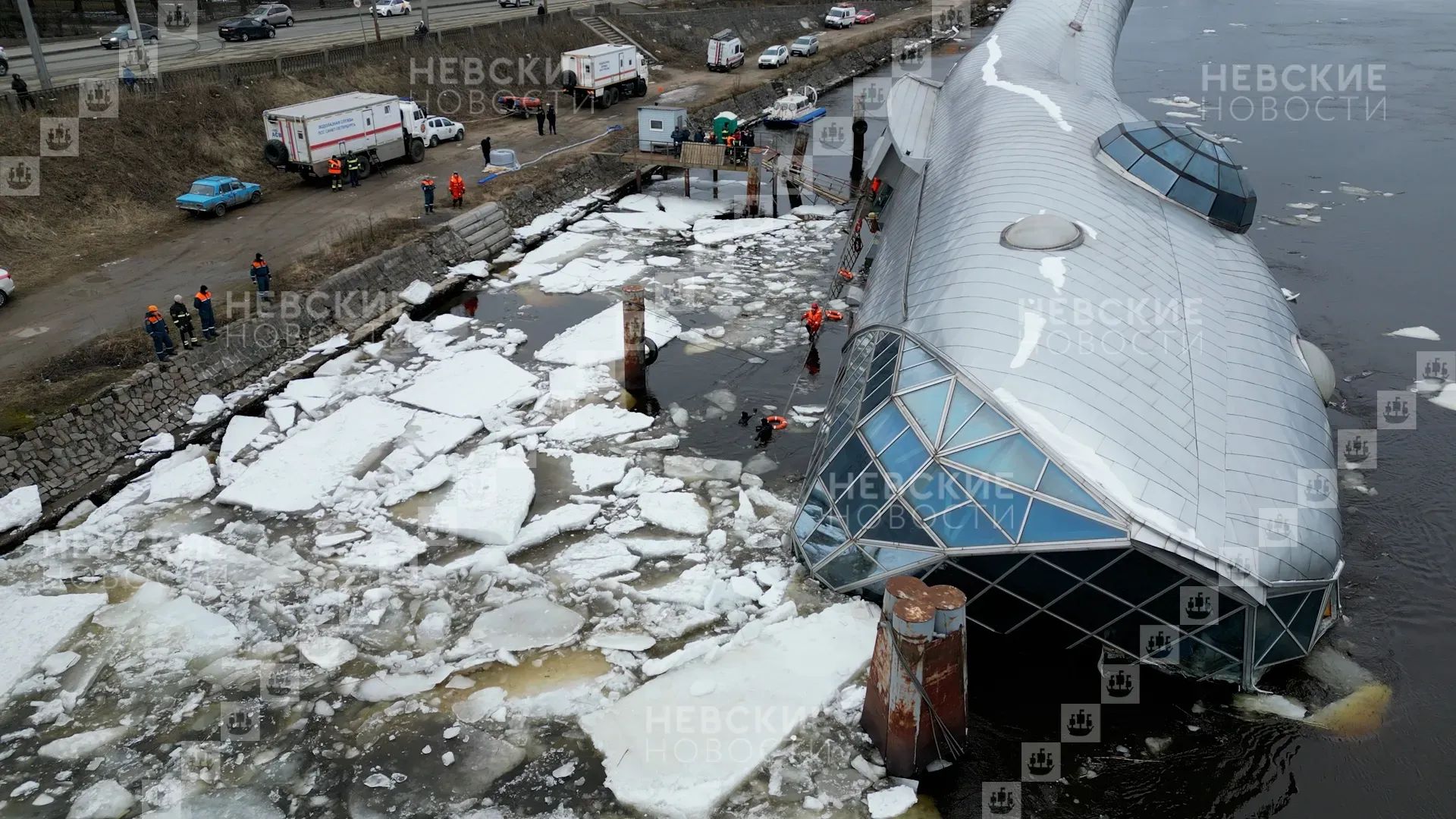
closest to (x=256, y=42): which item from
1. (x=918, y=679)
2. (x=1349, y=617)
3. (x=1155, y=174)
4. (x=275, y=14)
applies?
(x=275, y=14)

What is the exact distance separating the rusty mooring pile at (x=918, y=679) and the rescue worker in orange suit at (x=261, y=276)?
69.7 ft

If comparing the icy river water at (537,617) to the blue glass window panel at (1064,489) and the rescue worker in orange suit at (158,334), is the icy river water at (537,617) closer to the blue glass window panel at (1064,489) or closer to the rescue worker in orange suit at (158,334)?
the rescue worker in orange suit at (158,334)

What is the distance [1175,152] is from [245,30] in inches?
1919

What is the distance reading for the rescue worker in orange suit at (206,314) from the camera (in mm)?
24078

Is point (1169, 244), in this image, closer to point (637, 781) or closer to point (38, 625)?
point (637, 781)

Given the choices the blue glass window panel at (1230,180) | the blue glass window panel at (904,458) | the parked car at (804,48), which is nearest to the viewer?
the blue glass window panel at (904,458)

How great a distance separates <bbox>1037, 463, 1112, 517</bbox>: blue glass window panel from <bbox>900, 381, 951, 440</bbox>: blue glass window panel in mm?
1915

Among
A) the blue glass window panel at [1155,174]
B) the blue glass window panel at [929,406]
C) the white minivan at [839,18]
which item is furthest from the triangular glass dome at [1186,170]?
the white minivan at [839,18]

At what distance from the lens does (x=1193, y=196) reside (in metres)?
22.0

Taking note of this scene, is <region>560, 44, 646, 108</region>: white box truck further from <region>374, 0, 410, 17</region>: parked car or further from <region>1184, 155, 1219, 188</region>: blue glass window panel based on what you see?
<region>1184, 155, 1219, 188</region>: blue glass window panel

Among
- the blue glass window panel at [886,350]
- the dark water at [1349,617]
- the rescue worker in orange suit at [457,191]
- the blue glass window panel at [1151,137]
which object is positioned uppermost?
the blue glass window panel at [1151,137]

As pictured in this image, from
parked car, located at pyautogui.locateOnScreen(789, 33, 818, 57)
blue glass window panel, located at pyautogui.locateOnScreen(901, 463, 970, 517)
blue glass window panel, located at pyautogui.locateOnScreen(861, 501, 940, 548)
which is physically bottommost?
blue glass window panel, located at pyautogui.locateOnScreen(861, 501, 940, 548)

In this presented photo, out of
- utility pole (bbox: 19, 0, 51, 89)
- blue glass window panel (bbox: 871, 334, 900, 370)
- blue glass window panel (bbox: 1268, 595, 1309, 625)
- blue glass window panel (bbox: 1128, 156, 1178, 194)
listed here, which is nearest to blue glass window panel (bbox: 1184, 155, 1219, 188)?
blue glass window panel (bbox: 1128, 156, 1178, 194)

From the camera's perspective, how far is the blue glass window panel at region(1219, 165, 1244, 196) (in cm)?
2194
